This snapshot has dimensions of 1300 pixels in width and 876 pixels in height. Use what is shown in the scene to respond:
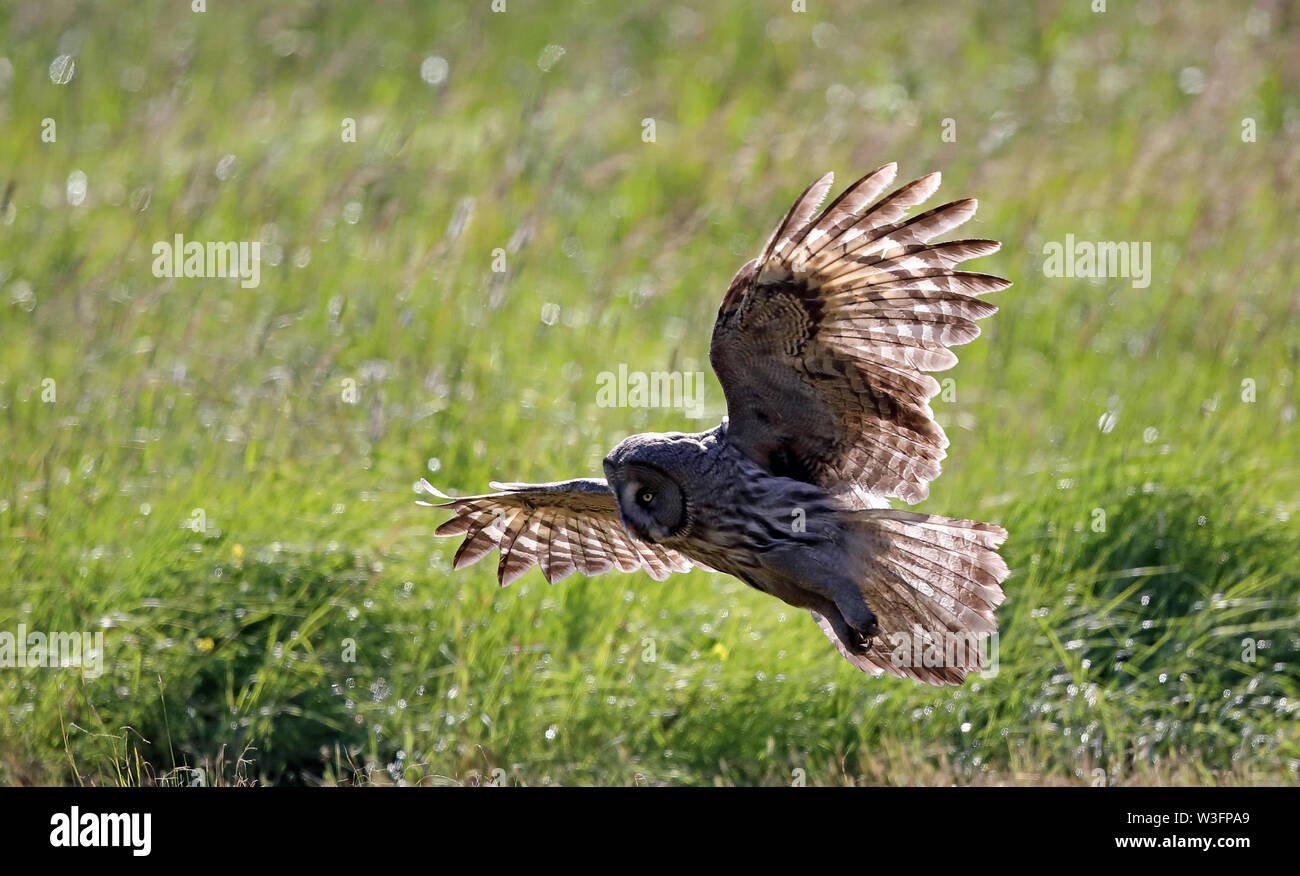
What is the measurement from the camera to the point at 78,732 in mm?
5746

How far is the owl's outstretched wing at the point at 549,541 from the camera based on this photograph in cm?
566

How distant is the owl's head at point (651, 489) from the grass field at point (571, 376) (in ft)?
4.51

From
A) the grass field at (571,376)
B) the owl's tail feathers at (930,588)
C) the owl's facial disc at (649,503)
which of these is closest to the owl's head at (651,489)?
the owl's facial disc at (649,503)

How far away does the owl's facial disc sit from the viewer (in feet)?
15.7

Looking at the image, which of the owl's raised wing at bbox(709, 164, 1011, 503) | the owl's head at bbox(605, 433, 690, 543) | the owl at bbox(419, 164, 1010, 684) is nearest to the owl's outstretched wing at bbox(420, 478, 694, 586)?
the owl at bbox(419, 164, 1010, 684)

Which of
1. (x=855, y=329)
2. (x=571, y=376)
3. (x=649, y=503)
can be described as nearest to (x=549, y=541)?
(x=649, y=503)

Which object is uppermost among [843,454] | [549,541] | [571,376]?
[571,376]

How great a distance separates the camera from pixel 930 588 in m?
4.87

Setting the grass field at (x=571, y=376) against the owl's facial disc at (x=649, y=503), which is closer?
the owl's facial disc at (x=649, y=503)

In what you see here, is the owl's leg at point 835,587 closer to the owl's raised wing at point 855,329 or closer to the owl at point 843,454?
the owl at point 843,454

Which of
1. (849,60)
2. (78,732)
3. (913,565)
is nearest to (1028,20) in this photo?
(849,60)

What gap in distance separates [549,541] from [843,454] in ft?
4.27

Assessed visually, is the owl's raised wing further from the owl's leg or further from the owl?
the owl's leg

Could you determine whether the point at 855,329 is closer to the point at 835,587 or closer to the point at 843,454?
the point at 843,454
